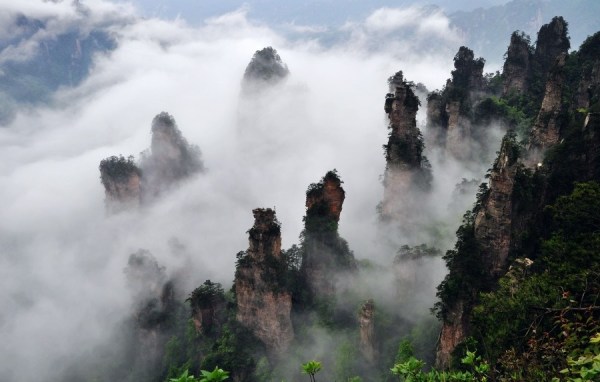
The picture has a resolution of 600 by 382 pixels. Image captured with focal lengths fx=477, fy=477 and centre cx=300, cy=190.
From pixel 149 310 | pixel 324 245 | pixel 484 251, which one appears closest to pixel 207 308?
pixel 324 245

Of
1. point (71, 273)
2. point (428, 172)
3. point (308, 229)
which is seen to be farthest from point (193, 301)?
point (71, 273)

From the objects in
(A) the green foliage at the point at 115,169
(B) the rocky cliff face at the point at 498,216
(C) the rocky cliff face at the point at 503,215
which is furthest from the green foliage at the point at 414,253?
(A) the green foliage at the point at 115,169

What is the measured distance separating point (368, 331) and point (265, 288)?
10.3m

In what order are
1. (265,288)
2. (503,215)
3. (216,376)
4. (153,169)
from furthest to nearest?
(153,169) < (265,288) < (503,215) < (216,376)

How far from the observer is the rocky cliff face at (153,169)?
88.3 metres

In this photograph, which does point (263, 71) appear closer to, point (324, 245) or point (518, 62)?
point (518, 62)

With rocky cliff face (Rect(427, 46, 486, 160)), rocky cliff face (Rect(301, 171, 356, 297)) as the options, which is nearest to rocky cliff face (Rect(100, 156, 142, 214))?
rocky cliff face (Rect(301, 171, 356, 297))

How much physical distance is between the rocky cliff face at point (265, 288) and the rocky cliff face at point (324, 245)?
14.3 ft

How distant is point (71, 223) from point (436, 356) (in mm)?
122710

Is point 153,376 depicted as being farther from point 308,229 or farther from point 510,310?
point 510,310

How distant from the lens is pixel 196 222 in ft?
335

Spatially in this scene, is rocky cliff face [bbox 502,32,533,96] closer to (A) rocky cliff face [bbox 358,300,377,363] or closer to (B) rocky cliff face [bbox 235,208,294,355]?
(A) rocky cliff face [bbox 358,300,377,363]

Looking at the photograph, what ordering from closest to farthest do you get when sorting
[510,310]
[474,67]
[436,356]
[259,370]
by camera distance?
[510,310] → [436,356] → [259,370] → [474,67]

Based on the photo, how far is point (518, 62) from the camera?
225ft
